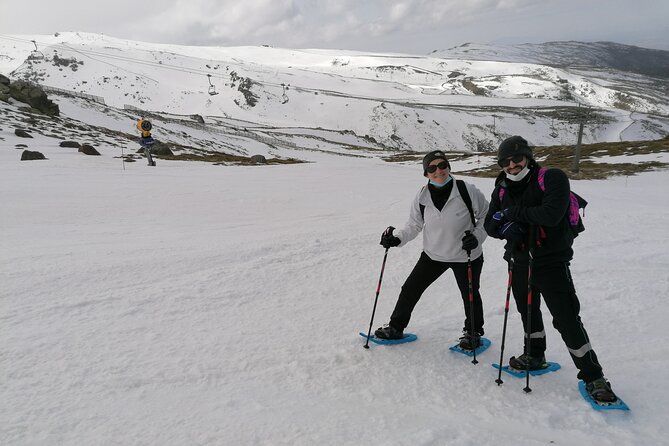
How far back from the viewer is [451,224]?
3.94 meters

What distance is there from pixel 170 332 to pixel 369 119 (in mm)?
109850

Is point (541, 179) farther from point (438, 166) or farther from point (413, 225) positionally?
point (413, 225)

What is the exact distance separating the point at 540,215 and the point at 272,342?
2.80 meters

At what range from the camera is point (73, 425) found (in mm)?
2857

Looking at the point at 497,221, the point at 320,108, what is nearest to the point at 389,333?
the point at 497,221

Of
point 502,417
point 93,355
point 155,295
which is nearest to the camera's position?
point 502,417

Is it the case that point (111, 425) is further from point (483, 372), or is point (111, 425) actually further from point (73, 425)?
point (483, 372)

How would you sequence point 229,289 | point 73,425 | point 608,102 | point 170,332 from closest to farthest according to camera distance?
point 73,425
point 170,332
point 229,289
point 608,102

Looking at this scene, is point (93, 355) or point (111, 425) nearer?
point (111, 425)

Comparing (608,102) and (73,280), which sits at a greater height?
(608,102)

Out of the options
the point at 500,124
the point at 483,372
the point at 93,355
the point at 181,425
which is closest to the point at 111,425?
the point at 181,425

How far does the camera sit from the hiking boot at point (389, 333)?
437cm

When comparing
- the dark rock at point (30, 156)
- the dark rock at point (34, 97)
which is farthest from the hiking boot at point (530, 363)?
the dark rock at point (34, 97)

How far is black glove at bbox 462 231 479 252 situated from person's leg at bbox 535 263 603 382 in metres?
0.56
